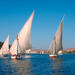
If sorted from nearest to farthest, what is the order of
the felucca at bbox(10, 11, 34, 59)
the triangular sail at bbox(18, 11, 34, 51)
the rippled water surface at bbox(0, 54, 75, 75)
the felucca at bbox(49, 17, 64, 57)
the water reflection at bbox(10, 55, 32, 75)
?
the water reflection at bbox(10, 55, 32, 75)
the rippled water surface at bbox(0, 54, 75, 75)
the triangular sail at bbox(18, 11, 34, 51)
the felucca at bbox(10, 11, 34, 59)
the felucca at bbox(49, 17, 64, 57)

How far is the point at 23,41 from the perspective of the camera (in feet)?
218

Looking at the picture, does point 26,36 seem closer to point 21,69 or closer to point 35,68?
point 35,68

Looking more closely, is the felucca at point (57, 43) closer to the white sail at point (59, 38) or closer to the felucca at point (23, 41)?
the white sail at point (59, 38)

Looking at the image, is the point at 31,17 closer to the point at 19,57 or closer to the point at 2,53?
the point at 19,57

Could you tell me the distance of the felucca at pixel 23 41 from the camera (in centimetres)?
6500

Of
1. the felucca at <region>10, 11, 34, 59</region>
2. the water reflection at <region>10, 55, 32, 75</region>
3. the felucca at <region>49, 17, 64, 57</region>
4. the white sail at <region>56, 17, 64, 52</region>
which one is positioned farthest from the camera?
the felucca at <region>49, 17, 64, 57</region>

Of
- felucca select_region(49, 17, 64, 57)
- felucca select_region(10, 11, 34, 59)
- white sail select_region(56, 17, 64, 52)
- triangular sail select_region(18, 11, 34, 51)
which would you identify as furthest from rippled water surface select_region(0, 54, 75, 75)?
felucca select_region(49, 17, 64, 57)

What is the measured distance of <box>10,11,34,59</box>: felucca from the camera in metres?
65.0

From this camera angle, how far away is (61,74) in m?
36.1

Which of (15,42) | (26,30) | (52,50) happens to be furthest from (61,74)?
(52,50)

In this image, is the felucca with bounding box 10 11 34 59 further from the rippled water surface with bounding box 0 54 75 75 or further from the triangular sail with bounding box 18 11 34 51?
the rippled water surface with bounding box 0 54 75 75

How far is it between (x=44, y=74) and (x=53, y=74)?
1.62m

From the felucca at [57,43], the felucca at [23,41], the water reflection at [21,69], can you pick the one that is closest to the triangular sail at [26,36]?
the felucca at [23,41]

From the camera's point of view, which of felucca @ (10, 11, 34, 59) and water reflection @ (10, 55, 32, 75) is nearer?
water reflection @ (10, 55, 32, 75)
